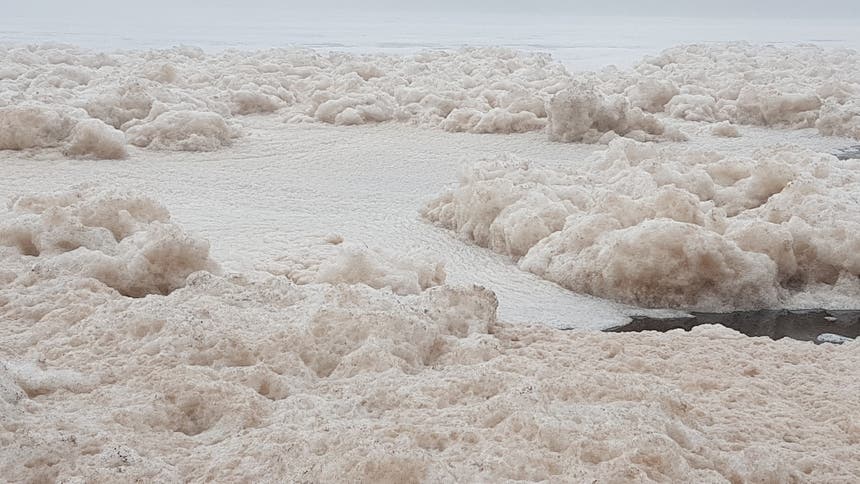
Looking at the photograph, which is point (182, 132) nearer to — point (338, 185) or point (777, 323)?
point (338, 185)

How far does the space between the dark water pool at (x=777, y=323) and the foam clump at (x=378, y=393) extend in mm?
364

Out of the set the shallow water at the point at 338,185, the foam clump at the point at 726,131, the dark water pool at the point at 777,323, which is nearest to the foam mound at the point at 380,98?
the shallow water at the point at 338,185

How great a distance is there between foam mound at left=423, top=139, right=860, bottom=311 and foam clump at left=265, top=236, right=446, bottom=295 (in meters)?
0.51

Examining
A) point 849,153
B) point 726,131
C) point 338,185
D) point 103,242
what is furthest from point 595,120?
point 103,242

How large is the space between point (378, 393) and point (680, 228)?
5.26 ft

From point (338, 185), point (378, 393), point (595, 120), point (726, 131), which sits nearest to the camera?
point (378, 393)

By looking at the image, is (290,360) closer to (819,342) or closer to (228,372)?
(228,372)

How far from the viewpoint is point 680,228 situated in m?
3.02

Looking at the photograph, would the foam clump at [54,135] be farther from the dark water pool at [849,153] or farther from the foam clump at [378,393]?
the dark water pool at [849,153]

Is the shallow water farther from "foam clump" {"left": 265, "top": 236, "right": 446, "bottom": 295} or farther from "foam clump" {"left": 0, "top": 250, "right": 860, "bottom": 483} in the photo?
"foam clump" {"left": 0, "top": 250, "right": 860, "bottom": 483}

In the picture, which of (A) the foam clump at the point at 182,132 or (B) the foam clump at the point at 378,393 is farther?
(A) the foam clump at the point at 182,132

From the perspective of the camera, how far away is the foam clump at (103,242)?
2.54m

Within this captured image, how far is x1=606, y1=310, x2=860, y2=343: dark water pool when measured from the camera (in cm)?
274

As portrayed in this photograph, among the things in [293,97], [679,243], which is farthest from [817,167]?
[293,97]
